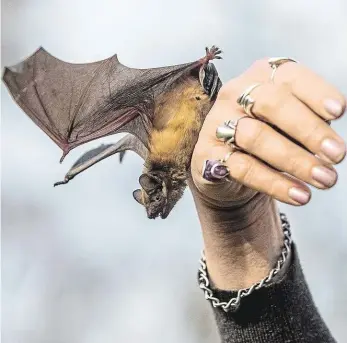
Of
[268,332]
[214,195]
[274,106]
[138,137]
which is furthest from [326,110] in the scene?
[268,332]

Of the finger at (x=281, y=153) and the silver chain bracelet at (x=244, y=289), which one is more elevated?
the finger at (x=281, y=153)

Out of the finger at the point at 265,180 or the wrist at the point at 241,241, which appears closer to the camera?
the finger at the point at 265,180

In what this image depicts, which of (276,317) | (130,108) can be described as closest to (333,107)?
(130,108)

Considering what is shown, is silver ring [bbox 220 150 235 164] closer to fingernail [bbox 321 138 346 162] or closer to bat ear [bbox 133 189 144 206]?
fingernail [bbox 321 138 346 162]

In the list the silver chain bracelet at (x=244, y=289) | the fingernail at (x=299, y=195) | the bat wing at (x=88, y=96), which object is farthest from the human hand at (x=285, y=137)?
the silver chain bracelet at (x=244, y=289)

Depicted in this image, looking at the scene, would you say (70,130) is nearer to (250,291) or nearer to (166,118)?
(166,118)

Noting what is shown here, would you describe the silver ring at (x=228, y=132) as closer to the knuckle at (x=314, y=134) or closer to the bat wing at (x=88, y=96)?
the knuckle at (x=314, y=134)

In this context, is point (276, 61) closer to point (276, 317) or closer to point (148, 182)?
Answer: point (148, 182)
